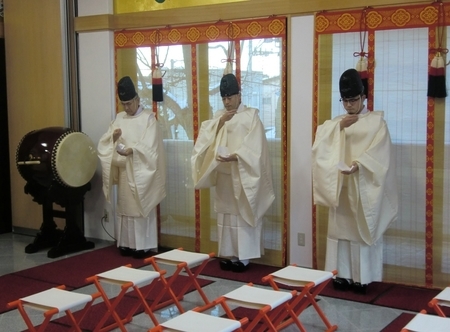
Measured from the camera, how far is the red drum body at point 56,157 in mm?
6023

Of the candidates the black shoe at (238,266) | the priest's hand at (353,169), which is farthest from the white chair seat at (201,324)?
the black shoe at (238,266)

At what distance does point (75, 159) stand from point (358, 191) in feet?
9.41

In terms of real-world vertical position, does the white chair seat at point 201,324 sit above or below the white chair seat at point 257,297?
below

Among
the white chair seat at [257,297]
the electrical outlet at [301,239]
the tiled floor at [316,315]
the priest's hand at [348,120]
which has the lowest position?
the tiled floor at [316,315]

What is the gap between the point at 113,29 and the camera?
647 centimetres

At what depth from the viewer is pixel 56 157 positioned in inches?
236

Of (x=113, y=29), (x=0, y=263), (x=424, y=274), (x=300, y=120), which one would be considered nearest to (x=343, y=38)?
(x=300, y=120)

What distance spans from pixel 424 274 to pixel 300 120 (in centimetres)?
161

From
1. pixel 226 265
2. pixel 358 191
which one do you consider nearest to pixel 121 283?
pixel 226 265

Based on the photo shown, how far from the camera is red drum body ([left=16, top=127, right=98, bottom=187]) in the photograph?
6.02m

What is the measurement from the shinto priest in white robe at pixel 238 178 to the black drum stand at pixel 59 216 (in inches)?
57.9

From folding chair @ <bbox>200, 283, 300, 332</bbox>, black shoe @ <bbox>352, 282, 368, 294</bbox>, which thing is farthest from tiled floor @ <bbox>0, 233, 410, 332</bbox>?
folding chair @ <bbox>200, 283, 300, 332</bbox>

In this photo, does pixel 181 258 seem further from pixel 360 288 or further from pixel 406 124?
pixel 406 124

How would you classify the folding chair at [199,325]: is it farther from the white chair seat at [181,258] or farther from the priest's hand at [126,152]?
the priest's hand at [126,152]
